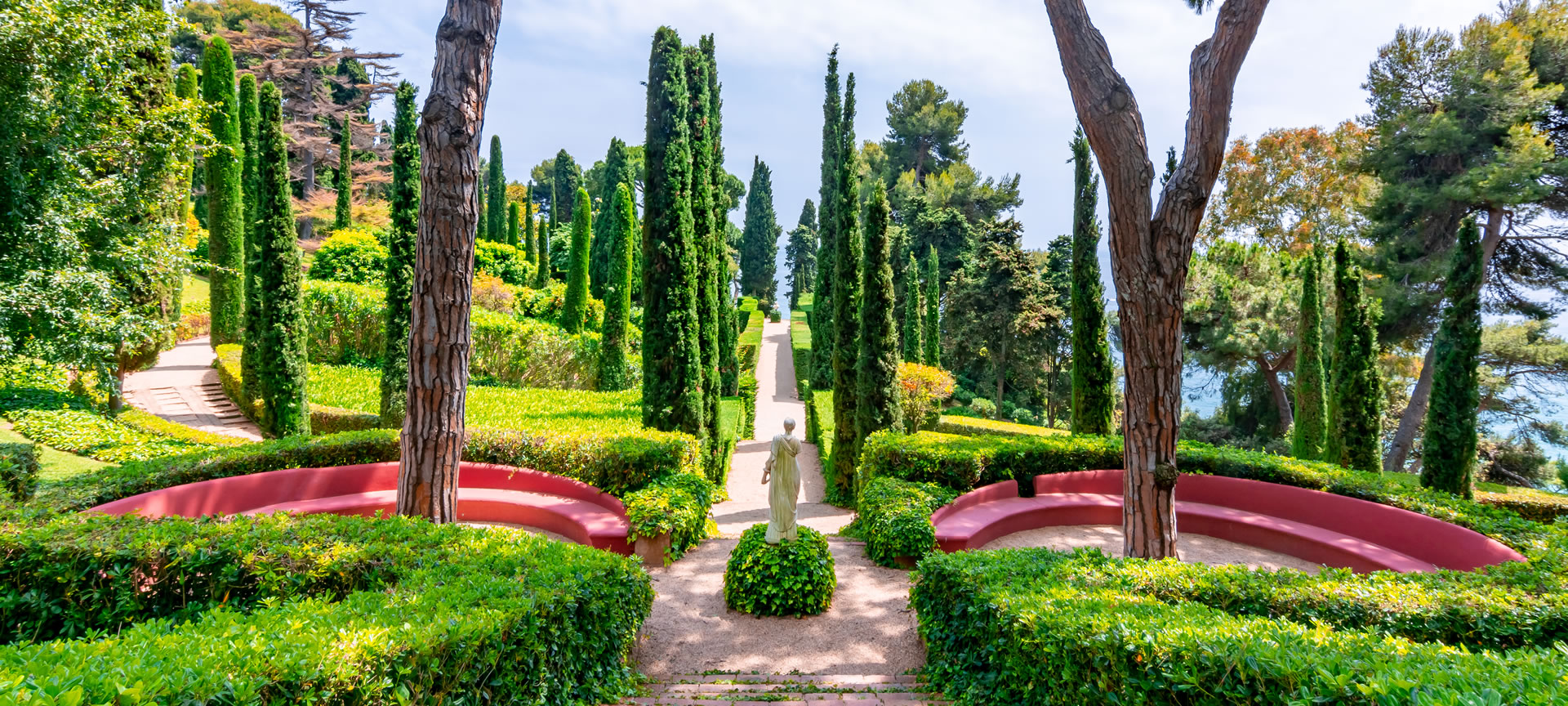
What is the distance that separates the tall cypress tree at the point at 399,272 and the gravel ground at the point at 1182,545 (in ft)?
36.2

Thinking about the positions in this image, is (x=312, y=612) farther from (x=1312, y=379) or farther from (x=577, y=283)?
(x=577, y=283)

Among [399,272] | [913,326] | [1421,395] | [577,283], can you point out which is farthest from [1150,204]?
[577,283]

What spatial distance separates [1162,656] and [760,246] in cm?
4722

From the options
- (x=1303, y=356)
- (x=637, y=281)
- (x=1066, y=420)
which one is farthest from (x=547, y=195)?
(x=1303, y=356)

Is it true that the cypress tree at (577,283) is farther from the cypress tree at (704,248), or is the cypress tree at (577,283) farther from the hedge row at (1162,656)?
the hedge row at (1162,656)

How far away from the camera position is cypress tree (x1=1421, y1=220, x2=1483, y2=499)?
35.6ft

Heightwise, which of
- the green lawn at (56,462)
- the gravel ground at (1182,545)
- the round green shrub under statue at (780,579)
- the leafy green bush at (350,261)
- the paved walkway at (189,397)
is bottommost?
the gravel ground at (1182,545)

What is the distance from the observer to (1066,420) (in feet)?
95.6

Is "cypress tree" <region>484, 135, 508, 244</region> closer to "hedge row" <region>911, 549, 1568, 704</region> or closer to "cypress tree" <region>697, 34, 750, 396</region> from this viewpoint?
"cypress tree" <region>697, 34, 750, 396</region>

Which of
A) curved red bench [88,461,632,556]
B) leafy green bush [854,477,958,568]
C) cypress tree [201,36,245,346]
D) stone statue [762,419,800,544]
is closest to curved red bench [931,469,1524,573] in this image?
leafy green bush [854,477,958,568]

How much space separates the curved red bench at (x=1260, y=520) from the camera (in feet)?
24.8

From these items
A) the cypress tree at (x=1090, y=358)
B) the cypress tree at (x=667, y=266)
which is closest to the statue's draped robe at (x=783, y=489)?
the cypress tree at (x=667, y=266)

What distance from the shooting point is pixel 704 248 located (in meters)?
14.1

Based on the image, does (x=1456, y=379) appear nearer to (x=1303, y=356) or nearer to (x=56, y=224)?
(x=1303, y=356)
